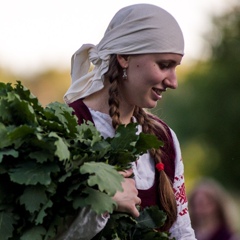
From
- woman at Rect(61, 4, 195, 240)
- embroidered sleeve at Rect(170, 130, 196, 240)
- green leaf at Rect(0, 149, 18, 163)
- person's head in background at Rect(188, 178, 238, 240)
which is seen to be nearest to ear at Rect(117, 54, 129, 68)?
woman at Rect(61, 4, 195, 240)

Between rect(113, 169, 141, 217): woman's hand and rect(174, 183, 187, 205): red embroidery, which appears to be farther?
rect(174, 183, 187, 205): red embroidery

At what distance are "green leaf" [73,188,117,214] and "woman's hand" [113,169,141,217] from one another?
0.56ft

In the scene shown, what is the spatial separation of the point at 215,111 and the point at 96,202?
2251 centimetres

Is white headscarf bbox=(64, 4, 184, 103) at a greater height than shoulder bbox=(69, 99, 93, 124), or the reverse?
white headscarf bbox=(64, 4, 184, 103)

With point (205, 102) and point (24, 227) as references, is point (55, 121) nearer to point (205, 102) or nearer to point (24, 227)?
point (24, 227)

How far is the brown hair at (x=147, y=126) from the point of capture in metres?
4.55

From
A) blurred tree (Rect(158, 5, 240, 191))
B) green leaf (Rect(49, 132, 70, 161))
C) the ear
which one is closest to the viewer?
green leaf (Rect(49, 132, 70, 161))

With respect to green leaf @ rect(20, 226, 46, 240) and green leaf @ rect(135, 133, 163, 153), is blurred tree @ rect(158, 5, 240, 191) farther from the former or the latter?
green leaf @ rect(20, 226, 46, 240)

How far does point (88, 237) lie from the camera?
4.01 metres

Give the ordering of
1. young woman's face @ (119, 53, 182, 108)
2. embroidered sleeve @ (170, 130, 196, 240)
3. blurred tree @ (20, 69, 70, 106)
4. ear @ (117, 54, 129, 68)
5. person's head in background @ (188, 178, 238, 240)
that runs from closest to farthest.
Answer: young woman's face @ (119, 53, 182, 108) → ear @ (117, 54, 129, 68) → embroidered sleeve @ (170, 130, 196, 240) → person's head in background @ (188, 178, 238, 240) → blurred tree @ (20, 69, 70, 106)

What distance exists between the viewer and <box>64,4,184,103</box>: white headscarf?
14.8 ft

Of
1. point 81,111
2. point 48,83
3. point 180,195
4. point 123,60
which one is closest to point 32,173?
point 81,111

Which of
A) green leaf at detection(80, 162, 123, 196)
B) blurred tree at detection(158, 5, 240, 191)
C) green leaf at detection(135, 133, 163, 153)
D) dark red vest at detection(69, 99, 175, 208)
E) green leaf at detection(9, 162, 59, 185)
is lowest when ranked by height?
blurred tree at detection(158, 5, 240, 191)

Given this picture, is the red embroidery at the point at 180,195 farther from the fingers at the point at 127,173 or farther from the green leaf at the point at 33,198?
the green leaf at the point at 33,198
